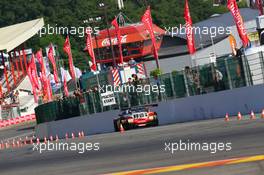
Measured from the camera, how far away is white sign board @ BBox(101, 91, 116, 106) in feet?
104

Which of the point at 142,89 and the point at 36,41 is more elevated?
the point at 36,41

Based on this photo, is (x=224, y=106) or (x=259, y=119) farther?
(x=224, y=106)

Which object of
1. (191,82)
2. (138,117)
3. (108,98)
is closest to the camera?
(191,82)

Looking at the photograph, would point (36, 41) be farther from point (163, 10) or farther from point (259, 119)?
point (259, 119)

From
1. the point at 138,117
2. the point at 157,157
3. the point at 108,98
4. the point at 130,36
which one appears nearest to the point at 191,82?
the point at 138,117

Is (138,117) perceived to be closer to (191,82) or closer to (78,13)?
(191,82)

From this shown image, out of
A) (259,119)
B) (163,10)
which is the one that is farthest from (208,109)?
(163,10)

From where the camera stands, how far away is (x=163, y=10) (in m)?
131

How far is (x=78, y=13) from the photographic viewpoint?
125562 mm

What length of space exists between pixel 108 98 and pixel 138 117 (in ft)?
10.6

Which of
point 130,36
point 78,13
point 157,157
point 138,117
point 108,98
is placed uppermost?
point 78,13

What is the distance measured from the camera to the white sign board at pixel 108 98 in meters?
31.6

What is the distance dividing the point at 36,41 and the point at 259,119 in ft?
365

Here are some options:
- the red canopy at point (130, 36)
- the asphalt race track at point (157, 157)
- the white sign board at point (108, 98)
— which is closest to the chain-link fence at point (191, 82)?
the white sign board at point (108, 98)
